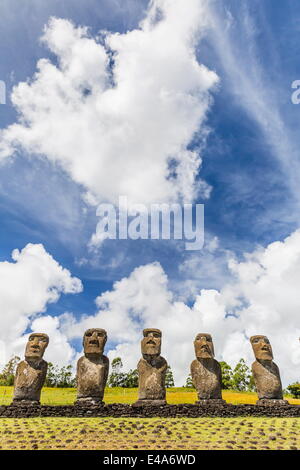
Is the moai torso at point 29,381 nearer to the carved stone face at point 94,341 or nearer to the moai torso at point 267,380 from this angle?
the carved stone face at point 94,341

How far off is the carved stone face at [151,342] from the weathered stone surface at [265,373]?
5473 mm

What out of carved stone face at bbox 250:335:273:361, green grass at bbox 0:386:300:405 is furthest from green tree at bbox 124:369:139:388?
carved stone face at bbox 250:335:273:361

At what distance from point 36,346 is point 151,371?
19.0 feet

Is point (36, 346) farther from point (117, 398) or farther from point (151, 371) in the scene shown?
point (117, 398)

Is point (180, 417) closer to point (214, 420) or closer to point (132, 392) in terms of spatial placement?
point (214, 420)

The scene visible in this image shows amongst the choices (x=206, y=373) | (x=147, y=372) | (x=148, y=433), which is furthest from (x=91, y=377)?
(x=206, y=373)

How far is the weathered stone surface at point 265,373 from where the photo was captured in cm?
1961

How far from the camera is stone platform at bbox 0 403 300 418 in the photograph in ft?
55.2

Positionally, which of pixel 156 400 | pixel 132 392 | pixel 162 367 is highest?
pixel 162 367

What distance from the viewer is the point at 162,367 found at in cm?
1936

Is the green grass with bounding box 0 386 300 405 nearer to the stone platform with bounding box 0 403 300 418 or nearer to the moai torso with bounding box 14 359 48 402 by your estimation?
the moai torso with bounding box 14 359 48 402

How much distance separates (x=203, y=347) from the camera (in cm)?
2005

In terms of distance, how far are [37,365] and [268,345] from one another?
39.8ft
